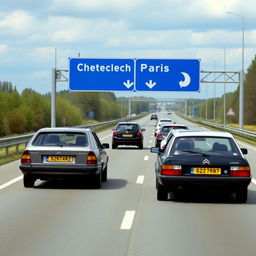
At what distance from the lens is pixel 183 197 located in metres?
12.4

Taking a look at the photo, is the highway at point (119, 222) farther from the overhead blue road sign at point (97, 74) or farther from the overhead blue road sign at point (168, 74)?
the overhead blue road sign at point (168, 74)

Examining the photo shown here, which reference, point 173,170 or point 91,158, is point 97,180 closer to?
point 91,158

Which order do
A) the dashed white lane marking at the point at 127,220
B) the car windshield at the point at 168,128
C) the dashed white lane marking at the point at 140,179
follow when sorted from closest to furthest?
the dashed white lane marking at the point at 127,220 < the dashed white lane marking at the point at 140,179 < the car windshield at the point at 168,128

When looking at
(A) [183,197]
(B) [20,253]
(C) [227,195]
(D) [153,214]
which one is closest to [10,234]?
(B) [20,253]

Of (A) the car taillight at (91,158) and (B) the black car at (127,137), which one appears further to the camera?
(B) the black car at (127,137)

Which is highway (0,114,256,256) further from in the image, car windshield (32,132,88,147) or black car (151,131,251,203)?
car windshield (32,132,88,147)

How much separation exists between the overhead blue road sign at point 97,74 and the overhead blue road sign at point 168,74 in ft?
3.50

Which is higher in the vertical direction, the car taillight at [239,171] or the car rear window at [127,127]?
the car taillight at [239,171]

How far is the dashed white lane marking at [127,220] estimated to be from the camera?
28.9 ft

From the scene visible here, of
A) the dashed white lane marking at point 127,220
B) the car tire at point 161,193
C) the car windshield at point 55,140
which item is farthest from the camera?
the car windshield at point 55,140

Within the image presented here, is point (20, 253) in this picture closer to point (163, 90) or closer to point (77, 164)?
point (77, 164)

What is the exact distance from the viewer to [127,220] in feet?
31.0

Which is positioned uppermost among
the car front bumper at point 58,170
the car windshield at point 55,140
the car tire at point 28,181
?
Result: the car windshield at point 55,140

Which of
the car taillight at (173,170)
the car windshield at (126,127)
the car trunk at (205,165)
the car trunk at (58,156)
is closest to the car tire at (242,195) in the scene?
the car trunk at (205,165)
